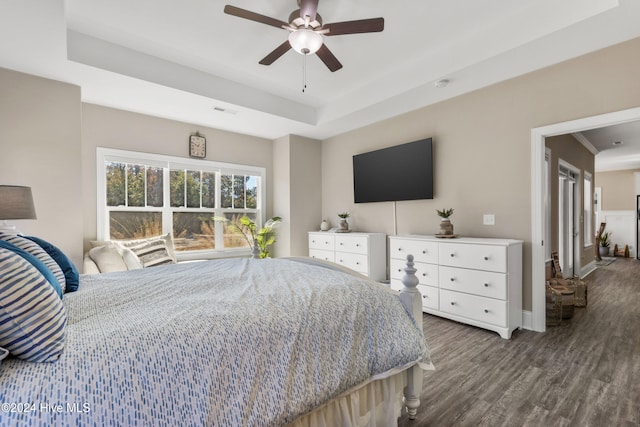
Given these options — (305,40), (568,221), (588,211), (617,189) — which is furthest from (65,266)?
(617,189)

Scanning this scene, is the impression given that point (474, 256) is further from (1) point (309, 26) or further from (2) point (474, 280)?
(1) point (309, 26)

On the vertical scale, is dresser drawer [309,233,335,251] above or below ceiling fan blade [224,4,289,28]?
below

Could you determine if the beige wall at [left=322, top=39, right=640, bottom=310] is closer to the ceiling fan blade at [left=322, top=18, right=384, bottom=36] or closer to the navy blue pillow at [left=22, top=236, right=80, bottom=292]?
the ceiling fan blade at [left=322, top=18, right=384, bottom=36]

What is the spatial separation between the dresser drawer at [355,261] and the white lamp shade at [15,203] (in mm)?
3461

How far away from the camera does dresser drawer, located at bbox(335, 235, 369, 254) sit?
4.29 m

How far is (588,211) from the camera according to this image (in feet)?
21.0

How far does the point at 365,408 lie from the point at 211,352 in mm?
864

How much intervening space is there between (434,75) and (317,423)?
3.32 metres

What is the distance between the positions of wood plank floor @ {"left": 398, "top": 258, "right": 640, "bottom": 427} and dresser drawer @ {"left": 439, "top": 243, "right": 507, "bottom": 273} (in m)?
0.64

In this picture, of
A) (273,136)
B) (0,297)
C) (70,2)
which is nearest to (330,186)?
(273,136)

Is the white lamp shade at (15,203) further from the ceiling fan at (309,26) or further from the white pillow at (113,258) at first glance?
the ceiling fan at (309,26)

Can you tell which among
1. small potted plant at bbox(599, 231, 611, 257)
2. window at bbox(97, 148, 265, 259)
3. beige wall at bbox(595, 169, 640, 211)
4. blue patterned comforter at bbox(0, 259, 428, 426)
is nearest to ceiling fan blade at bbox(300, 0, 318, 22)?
blue patterned comforter at bbox(0, 259, 428, 426)

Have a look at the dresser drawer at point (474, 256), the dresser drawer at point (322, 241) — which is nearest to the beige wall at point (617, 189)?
the dresser drawer at point (474, 256)

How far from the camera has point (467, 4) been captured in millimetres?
2512
